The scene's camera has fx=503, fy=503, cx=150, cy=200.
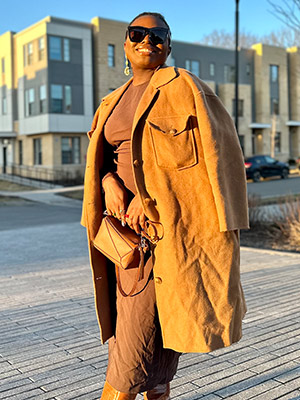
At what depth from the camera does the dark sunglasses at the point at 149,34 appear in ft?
8.50

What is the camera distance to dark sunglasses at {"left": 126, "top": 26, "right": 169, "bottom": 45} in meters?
2.59

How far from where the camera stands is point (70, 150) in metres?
35.8

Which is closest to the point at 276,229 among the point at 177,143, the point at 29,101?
the point at 177,143

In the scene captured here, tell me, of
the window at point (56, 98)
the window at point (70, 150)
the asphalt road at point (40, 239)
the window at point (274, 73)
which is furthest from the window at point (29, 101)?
the window at point (274, 73)

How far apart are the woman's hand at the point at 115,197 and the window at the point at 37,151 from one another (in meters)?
34.7

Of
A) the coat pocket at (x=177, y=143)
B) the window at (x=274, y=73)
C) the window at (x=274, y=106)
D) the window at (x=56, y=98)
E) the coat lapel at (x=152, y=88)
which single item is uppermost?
the window at (x=274, y=73)

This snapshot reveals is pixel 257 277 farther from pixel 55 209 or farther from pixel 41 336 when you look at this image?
pixel 55 209

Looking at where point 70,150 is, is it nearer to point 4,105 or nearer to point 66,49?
point 66,49

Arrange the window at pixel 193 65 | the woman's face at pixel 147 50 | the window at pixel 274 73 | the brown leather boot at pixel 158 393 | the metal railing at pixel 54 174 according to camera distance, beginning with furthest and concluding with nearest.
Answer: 1. the window at pixel 274 73
2. the window at pixel 193 65
3. the metal railing at pixel 54 174
4. the brown leather boot at pixel 158 393
5. the woman's face at pixel 147 50

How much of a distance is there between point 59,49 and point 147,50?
34.2 m

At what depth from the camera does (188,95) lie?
8.10 feet

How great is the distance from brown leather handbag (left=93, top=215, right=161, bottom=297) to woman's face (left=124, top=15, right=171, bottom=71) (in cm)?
84

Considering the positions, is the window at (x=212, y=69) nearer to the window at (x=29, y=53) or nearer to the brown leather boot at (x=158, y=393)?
the window at (x=29, y=53)

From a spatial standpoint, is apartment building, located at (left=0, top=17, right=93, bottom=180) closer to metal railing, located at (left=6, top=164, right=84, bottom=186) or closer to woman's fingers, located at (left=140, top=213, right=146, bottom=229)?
metal railing, located at (left=6, top=164, right=84, bottom=186)
